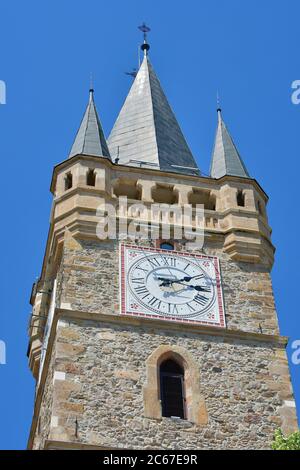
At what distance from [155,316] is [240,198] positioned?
4.50 meters

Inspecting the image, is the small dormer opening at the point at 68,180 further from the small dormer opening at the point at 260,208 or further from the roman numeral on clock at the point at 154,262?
the small dormer opening at the point at 260,208

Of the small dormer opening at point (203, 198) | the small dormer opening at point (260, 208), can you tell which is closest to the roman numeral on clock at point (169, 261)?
the small dormer opening at point (203, 198)

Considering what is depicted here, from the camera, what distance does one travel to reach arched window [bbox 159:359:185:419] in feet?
71.8

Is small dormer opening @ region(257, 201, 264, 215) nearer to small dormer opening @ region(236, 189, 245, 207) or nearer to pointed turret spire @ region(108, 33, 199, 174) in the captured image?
small dormer opening @ region(236, 189, 245, 207)

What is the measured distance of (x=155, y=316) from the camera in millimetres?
23031

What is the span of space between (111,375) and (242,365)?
2.65 meters

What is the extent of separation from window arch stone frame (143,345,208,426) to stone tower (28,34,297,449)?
0.02 m

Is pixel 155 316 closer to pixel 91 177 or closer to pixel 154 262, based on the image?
pixel 154 262

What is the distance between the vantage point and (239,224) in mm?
25453

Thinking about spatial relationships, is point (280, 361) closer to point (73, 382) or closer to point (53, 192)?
point (73, 382)

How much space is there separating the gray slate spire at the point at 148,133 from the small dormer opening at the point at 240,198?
1.84m

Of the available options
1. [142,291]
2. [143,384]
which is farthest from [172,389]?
[142,291]

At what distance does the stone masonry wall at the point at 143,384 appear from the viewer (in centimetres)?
2091
